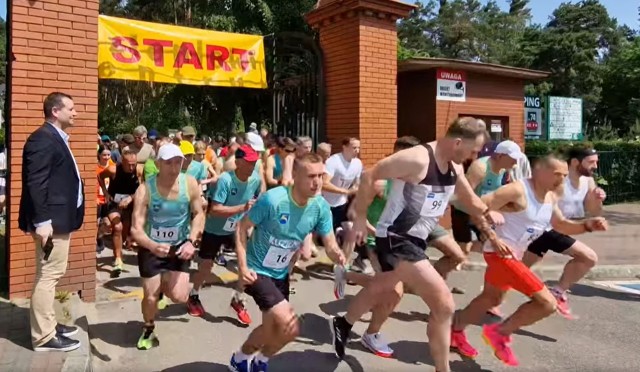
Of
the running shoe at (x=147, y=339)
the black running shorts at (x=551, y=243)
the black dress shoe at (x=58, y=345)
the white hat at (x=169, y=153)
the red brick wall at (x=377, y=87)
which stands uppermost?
the red brick wall at (x=377, y=87)

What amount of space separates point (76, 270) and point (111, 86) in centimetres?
3014

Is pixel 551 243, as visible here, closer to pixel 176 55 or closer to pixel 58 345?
pixel 58 345

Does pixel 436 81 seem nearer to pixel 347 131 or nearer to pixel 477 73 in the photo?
pixel 477 73

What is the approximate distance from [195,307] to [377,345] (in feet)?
6.42

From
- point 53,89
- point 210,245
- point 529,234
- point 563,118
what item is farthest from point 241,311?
point 563,118

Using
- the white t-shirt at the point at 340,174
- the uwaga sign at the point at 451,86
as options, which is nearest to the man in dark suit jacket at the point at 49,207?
the white t-shirt at the point at 340,174

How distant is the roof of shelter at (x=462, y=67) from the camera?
9.37 metres

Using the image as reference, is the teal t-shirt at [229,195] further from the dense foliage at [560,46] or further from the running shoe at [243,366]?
the dense foliage at [560,46]

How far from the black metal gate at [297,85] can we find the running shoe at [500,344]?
4997 millimetres

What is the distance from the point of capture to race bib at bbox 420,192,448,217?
3.98m

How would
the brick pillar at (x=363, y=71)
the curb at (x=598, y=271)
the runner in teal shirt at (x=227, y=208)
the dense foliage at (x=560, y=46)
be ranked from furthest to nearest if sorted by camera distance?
the dense foliage at (x=560, y=46) → the brick pillar at (x=363, y=71) → the curb at (x=598, y=271) → the runner in teal shirt at (x=227, y=208)

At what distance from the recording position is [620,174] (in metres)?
15.9

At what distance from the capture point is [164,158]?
14.6 ft

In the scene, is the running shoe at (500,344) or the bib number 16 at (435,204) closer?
the bib number 16 at (435,204)
